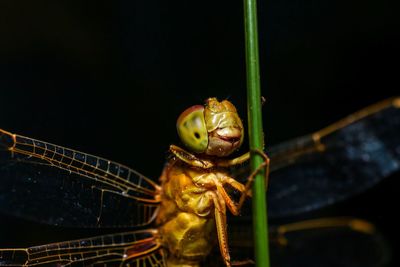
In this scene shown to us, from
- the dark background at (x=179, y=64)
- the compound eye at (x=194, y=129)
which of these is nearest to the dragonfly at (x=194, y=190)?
the compound eye at (x=194, y=129)

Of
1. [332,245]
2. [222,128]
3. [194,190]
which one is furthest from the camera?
[332,245]

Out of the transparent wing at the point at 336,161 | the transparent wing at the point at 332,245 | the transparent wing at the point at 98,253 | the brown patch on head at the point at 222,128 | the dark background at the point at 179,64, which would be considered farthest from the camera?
the dark background at the point at 179,64

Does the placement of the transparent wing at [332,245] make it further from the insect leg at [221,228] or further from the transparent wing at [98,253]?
the insect leg at [221,228]

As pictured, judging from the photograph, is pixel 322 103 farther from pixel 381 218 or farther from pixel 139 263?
pixel 139 263

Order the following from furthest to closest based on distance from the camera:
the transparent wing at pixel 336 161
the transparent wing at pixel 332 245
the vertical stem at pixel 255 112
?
the transparent wing at pixel 332 245
the transparent wing at pixel 336 161
the vertical stem at pixel 255 112

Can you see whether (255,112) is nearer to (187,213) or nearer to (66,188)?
(187,213)

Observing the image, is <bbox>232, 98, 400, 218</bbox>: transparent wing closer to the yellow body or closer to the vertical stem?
the yellow body

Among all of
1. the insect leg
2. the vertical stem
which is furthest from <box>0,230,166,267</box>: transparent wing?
the vertical stem

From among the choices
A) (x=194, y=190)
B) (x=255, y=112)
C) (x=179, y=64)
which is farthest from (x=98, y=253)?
(x=179, y=64)
